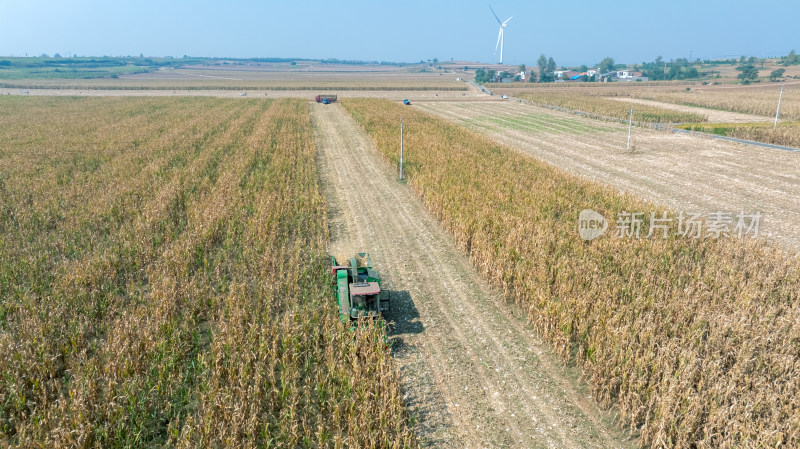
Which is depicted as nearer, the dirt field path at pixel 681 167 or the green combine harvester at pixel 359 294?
the green combine harvester at pixel 359 294

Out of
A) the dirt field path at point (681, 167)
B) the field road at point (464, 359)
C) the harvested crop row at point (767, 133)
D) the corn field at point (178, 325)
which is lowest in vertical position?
the field road at point (464, 359)

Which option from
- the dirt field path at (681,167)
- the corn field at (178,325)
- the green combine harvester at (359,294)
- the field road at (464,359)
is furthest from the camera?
the dirt field path at (681,167)

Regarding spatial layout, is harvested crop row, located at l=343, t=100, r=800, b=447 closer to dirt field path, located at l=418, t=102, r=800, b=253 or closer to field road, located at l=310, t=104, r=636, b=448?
field road, located at l=310, t=104, r=636, b=448

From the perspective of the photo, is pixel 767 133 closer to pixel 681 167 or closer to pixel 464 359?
pixel 681 167

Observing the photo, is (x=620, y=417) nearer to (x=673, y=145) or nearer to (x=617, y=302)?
(x=617, y=302)

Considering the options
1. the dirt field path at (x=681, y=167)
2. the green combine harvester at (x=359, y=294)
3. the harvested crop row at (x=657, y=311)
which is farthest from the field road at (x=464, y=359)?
the dirt field path at (x=681, y=167)

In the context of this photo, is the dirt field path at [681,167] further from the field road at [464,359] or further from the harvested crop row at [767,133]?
the field road at [464,359]

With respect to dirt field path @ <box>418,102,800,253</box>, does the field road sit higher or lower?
lower

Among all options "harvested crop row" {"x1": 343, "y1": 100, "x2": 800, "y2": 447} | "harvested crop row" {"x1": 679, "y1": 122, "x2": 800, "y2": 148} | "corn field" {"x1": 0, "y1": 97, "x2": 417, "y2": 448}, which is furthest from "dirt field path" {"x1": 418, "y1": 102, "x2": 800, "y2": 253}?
"corn field" {"x1": 0, "y1": 97, "x2": 417, "y2": 448}
